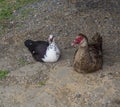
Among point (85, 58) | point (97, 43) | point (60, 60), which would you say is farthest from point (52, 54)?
point (97, 43)

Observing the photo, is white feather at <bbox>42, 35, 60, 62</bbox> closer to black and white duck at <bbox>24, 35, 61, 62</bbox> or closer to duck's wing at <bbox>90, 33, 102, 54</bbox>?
black and white duck at <bbox>24, 35, 61, 62</bbox>

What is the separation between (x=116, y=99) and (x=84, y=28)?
2.38 metres

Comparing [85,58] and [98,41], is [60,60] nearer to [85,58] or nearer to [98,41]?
[85,58]

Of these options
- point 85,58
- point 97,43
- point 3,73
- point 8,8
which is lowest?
point 3,73

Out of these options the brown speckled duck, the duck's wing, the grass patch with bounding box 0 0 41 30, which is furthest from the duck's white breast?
the grass patch with bounding box 0 0 41 30

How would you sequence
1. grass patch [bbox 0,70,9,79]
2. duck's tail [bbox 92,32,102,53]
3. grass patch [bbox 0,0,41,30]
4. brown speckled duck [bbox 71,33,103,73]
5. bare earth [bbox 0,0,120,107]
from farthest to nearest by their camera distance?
1. grass patch [bbox 0,0,41,30]
2. duck's tail [bbox 92,32,102,53]
3. grass patch [bbox 0,70,9,79]
4. brown speckled duck [bbox 71,33,103,73]
5. bare earth [bbox 0,0,120,107]

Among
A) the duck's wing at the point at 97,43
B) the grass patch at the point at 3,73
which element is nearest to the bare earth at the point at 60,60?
the grass patch at the point at 3,73

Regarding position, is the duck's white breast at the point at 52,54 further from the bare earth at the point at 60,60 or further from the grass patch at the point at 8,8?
the grass patch at the point at 8,8

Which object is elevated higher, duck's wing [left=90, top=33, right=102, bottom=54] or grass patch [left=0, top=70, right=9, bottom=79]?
duck's wing [left=90, top=33, right=102, bottom=54]

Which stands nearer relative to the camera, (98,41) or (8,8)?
(98,41)

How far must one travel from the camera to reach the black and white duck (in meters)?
7.38

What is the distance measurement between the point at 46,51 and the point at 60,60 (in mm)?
322

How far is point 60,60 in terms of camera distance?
7.54m

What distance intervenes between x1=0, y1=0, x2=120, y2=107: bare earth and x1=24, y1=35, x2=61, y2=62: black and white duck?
110 mm
